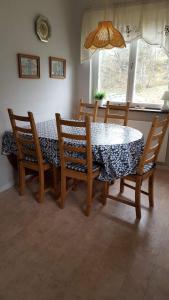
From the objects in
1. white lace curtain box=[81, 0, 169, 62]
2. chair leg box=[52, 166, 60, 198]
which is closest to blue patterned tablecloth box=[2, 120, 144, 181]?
chair leg box=[52, 166, 60, 198]

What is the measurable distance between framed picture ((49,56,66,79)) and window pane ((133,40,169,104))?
112 cm

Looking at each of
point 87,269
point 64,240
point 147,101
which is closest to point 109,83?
point 147,101

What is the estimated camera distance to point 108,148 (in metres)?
2.03

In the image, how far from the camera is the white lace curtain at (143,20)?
2955mm

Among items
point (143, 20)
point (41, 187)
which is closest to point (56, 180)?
point (41, 187)

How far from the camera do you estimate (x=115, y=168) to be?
6.81ft

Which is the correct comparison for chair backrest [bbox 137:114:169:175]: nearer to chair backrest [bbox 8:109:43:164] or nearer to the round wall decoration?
chair backrest [bbox 8:109:43:164]

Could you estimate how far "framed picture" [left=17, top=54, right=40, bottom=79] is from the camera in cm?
265

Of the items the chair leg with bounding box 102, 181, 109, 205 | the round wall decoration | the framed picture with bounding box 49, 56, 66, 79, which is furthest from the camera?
the framed picture with bounding box 49, 56, 66, 79

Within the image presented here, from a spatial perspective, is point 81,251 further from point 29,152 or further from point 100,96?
point 100,96

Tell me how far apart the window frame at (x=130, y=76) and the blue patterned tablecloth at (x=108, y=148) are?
3.36 feet

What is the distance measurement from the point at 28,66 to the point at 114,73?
4.66 feet

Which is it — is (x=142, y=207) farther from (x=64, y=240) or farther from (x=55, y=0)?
(x=55, y=0)

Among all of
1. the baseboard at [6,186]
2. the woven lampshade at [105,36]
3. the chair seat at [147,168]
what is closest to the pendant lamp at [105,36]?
the woven lampshade at [105,36]
